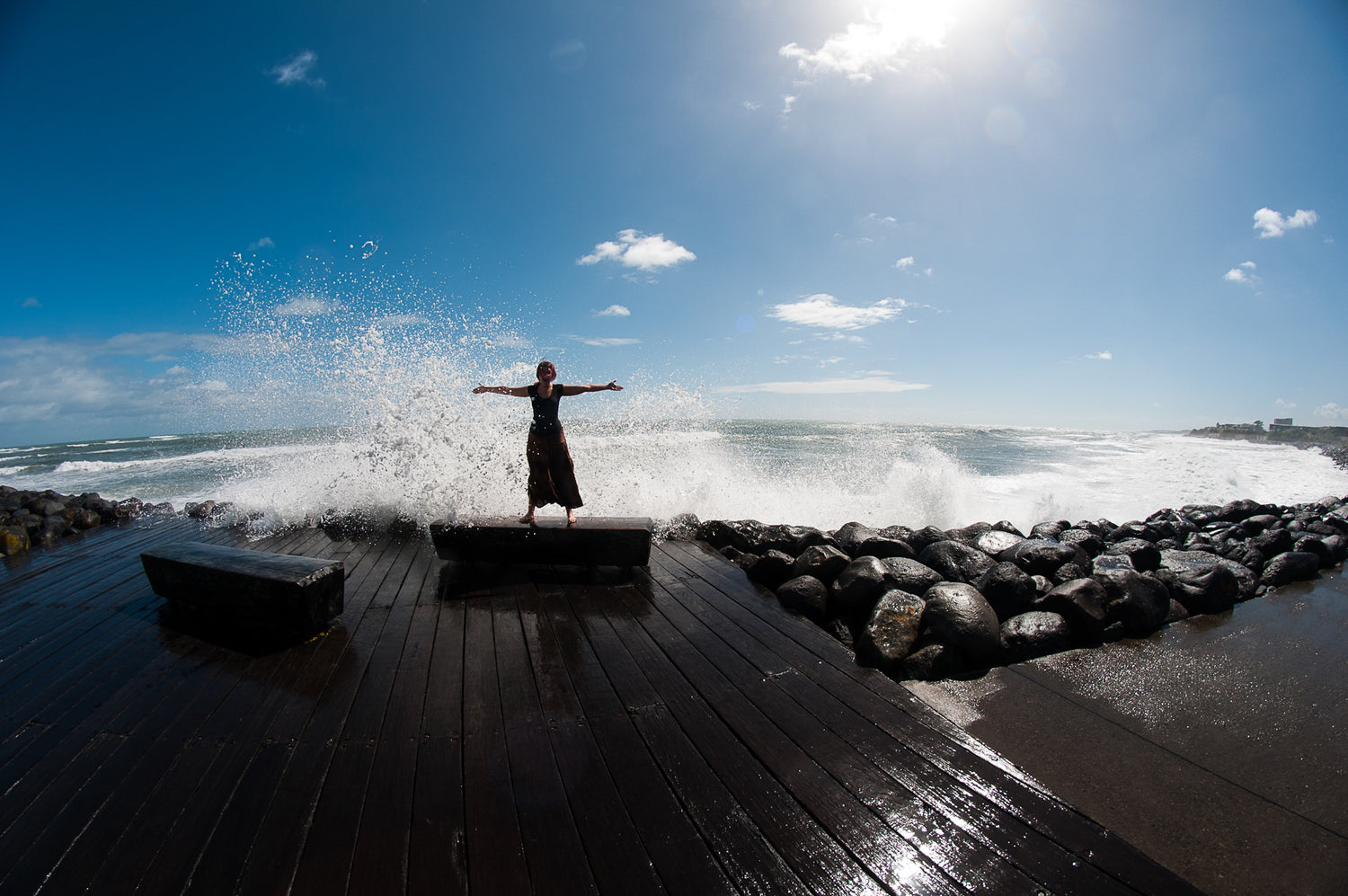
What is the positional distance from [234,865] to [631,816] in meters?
1.23

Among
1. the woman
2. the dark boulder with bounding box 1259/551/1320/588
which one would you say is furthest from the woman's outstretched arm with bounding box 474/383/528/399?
the dark boulder with bounding box 1259/551/1320/588

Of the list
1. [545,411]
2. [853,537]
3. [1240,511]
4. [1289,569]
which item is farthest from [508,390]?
[1240,511]

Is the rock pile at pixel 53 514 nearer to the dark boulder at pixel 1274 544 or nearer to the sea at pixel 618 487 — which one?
the sea at pixel 618 487

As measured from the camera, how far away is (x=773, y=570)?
4426 mm

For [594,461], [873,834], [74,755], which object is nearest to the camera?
[873,834]

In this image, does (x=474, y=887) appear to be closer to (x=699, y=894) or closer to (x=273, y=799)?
(x=699, y=894)

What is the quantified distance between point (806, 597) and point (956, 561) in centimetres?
168

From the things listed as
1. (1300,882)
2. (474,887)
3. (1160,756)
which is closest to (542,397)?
(474,887)

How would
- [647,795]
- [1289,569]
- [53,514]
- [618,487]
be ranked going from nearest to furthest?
[647,795]
[1289,569]
[53,514]
[618,487]

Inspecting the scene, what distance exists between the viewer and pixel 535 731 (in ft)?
7.67

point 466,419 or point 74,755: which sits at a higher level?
point 466,419

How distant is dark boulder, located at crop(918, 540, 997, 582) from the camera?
4.39 m

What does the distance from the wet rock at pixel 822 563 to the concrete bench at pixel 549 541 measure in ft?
4.22

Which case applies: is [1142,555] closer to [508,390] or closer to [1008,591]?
[1008,591]
